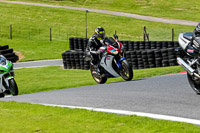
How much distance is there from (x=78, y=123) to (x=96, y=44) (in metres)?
8.57

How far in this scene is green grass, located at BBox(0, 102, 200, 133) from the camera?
6.70 meters

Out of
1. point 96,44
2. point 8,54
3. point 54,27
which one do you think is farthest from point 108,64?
point 54,27

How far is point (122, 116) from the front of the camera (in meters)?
7.68

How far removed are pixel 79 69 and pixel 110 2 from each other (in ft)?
144

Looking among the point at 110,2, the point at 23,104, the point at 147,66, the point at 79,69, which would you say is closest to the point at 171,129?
the point at 23,104

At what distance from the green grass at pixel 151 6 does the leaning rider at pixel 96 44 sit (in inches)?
1562

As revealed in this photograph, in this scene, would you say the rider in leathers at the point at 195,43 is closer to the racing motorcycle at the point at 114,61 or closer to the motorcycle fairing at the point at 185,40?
the motorcycle fairing at the point at 185,40

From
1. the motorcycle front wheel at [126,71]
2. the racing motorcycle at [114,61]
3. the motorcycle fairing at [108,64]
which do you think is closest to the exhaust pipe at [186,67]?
the motorcycle front wheel at [126,71]

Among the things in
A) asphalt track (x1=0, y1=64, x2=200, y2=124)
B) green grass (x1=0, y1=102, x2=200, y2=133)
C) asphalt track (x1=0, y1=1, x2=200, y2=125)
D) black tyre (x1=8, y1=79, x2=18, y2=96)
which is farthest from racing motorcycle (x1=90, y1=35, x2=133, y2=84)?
green grass (x1=0, y1=102, x2=200, y2=133)

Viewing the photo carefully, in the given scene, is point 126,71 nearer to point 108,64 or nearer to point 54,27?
point 108,64

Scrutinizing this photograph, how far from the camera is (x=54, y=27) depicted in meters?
49.5

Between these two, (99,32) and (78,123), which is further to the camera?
(99,32)

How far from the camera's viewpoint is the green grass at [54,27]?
3838cm

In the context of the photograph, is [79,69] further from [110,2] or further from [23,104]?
[110,2]
